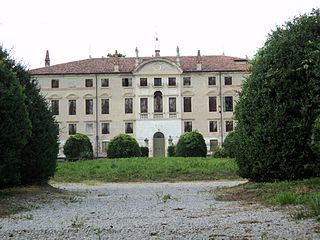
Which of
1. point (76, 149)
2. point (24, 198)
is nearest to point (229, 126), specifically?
point (76, 149)

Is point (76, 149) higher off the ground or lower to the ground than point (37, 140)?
higher

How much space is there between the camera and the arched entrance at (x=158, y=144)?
7506cm

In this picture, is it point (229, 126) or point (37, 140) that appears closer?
point (37, 140)

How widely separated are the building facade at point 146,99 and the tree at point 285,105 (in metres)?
57.2

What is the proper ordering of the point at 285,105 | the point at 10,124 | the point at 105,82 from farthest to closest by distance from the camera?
1. the point at 105,82
2. the point at 285,105
3. the point at 10,124

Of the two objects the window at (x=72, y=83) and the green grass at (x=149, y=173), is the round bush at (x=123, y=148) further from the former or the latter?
the window at (x=72, y=83)

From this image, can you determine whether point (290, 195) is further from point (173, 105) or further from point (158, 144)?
point (173, 105)

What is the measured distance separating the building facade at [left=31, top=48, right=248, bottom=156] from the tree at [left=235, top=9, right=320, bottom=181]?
57160mm

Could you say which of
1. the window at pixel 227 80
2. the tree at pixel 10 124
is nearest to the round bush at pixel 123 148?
the window at pixel 227 80

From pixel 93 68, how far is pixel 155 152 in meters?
13.6

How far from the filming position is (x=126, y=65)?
77250 mm

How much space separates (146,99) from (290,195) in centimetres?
6341

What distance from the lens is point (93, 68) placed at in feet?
252

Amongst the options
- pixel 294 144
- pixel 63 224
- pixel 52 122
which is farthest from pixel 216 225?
pixel 52 122
